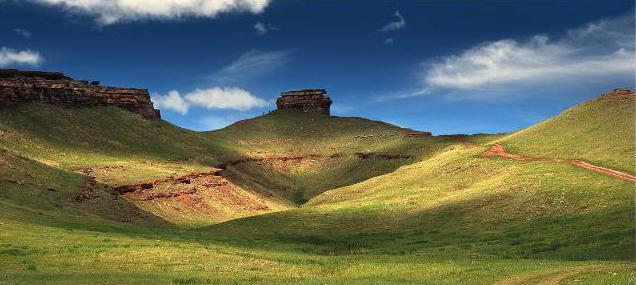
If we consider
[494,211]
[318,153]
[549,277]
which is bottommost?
[549,277]

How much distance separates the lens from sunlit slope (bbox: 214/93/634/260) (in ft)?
148

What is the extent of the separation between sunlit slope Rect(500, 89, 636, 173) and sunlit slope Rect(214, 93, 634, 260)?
0.30 metres

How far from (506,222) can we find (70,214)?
48.9 metres

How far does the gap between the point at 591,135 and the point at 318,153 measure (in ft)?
292

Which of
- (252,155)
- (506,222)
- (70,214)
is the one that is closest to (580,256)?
(506,222)

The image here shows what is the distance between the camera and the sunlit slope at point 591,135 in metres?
73.7

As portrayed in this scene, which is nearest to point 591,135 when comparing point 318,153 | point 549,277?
point 549,277

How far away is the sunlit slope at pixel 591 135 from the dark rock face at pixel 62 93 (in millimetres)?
100199

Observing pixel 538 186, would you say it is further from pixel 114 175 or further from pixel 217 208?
pixel 114 175

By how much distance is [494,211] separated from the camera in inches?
2368

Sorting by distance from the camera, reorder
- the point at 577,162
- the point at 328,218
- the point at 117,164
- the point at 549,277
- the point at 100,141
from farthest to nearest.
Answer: the point at 100,141
the point at 117,164
the point at 577,162
the point at 328,218
the point at 549,277

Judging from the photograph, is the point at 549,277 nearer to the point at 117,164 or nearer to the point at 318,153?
the point at 117,164

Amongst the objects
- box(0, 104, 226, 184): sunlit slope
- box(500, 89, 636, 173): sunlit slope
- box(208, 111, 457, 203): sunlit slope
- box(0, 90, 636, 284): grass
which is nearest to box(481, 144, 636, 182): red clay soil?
box(500, 89, 636, 173): sunlit slope

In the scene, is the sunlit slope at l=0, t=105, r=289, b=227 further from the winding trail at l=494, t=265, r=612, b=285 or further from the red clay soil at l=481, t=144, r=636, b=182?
the winding trail at l=494, t=265, r=612, b=285
